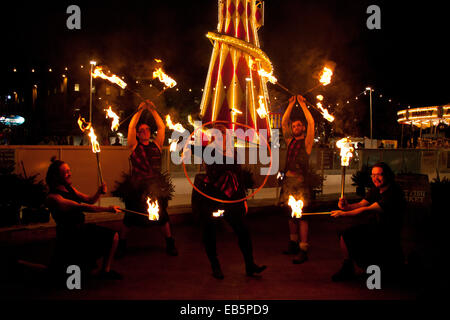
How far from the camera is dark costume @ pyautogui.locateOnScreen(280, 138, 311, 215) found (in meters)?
6.07

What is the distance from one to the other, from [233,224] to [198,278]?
0.82 metres

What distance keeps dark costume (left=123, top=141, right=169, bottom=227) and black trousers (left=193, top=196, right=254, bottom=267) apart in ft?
4.17

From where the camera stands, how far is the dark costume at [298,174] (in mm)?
6074

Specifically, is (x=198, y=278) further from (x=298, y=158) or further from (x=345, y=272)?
(x=298, y=158)

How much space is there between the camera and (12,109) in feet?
142

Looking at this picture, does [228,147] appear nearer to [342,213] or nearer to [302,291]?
[342,213]

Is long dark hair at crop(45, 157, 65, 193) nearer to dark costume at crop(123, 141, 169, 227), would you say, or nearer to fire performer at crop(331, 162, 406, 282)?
dark costume at crop(123, 141, 169, 227)

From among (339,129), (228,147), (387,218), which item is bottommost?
(387,218)

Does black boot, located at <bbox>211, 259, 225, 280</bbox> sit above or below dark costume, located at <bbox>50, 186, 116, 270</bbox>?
below

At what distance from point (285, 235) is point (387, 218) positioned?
11.2 ft

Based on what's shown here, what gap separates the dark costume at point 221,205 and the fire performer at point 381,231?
1.20 m

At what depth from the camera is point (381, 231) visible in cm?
464

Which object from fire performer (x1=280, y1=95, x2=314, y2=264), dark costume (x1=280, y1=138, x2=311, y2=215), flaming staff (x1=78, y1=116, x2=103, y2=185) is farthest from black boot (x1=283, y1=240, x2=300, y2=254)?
flaming staff (x1=78, y1=116, x2=103, y2=185)
